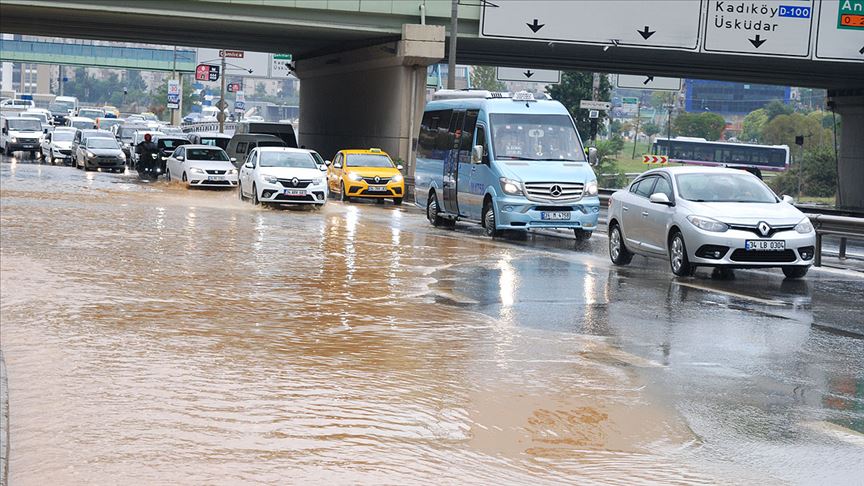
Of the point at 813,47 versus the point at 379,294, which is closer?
the point at 379,294

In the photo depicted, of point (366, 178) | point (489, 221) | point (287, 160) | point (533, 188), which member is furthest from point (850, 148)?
point (533, 188)

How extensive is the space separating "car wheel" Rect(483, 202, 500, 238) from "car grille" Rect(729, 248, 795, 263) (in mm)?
7364

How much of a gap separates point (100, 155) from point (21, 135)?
1499 centimetres

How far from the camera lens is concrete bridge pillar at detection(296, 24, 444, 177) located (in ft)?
136

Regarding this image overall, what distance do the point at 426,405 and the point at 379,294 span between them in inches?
237

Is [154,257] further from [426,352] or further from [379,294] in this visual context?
[426,352]

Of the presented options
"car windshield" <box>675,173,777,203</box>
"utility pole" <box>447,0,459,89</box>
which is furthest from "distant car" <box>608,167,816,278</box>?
"utility pole" <box>447,0,459,89</box>

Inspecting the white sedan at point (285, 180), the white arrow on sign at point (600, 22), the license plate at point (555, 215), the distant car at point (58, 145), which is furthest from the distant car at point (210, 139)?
the license plate at point (555, 215)

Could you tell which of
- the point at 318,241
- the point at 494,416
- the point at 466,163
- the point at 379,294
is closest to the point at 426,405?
the point at 494,416

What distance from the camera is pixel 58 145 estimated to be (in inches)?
2226

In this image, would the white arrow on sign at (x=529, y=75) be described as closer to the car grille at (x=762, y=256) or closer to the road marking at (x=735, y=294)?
the car grille at (x=762, y=256)

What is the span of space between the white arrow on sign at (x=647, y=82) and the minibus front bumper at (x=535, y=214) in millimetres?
31298

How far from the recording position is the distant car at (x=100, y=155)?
4928cm

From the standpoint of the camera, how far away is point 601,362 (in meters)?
10.1
